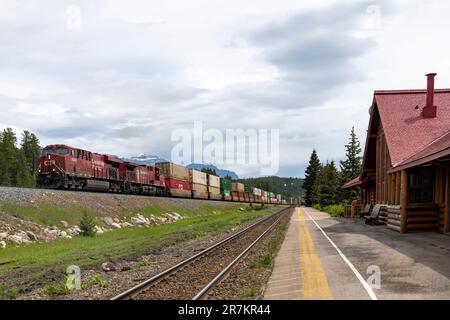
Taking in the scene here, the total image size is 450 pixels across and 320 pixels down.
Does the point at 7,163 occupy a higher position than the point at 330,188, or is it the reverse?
the point at 7,163

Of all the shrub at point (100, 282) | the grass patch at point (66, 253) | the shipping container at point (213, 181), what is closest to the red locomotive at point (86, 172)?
the grass patch at point (66, 253)

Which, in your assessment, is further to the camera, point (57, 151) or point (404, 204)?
point (57, 151)

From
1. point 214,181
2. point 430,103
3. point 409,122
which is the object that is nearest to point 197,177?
point 214,181

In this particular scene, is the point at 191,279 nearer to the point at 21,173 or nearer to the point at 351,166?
the point at 351,166

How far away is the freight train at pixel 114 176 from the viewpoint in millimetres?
29953

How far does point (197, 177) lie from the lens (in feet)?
198

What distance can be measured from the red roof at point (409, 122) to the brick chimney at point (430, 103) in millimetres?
290

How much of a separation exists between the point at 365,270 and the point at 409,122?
15.3 meters

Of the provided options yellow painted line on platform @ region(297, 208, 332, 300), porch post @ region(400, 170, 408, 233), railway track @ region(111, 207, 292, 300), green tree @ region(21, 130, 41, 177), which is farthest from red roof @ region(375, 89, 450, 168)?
green tree @ region(21, 130, 41, 177)

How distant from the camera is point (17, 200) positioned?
23156mm

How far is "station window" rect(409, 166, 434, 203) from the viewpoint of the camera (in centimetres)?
2020

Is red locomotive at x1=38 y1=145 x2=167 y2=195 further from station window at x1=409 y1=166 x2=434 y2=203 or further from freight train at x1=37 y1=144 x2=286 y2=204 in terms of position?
station window at x1=409 y1=166 x2=434 y2=203

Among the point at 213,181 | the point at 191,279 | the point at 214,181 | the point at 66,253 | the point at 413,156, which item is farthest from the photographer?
the point at 214,181

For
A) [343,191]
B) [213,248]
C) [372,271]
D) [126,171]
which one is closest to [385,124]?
[213,248]
